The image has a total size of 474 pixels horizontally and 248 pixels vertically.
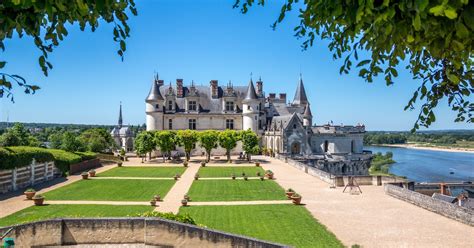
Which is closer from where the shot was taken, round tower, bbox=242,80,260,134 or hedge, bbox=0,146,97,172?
hedge, bbox=0,146,97,172

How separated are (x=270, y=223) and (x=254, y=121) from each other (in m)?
39.5

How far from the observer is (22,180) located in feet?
88.0

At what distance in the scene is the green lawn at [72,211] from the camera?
16.8 m

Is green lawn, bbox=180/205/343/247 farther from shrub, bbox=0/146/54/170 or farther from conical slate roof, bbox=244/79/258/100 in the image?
conical slate roof, bbox=244/79/258/100

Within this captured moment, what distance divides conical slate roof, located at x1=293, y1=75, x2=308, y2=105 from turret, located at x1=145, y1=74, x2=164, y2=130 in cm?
2146

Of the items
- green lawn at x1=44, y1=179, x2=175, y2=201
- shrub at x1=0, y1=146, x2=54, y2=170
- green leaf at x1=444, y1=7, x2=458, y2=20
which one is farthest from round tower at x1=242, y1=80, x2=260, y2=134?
green leaf at x1=444, y1=7, x2=458, y2=20

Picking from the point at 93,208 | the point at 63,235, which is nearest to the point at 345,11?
the point at 63,235

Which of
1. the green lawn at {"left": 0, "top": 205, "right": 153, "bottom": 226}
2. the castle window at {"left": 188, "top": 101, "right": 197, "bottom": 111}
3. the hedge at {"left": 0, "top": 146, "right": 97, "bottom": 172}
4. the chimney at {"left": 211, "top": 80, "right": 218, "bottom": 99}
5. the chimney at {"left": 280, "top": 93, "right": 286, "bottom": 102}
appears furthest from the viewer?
the chimney at {"left": 280, "top": 93, "right": 286, "bottom": 102}

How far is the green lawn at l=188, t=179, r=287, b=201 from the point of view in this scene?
21.9 m

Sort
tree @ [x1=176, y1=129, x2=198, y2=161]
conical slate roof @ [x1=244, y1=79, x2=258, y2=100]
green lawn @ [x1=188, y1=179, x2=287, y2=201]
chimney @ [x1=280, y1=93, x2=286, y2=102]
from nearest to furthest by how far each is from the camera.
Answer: green lawn @ [x1=188, y1=179, x2=287, y2=201] < tree @ [x1=176, y1=129, x2=198, y2=161] < conical slate roof @ [x1=244, y1=79, x2=258, y2=100] < chimney @ [x1=280, y1=93, x2=286, y2=102]

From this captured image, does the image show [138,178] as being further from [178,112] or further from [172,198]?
[178,112]

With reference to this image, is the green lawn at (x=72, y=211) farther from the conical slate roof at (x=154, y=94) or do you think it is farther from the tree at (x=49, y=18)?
the conical slate roof at (x=154, y=94)

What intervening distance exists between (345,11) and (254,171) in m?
32.0

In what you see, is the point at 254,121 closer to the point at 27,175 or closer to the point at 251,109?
the point at 251,109
